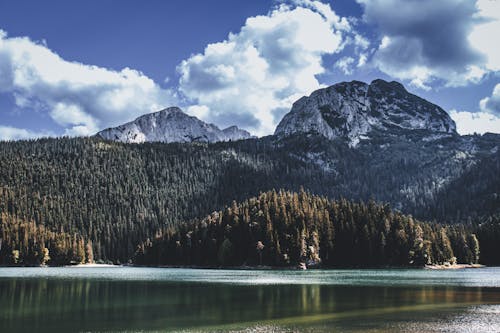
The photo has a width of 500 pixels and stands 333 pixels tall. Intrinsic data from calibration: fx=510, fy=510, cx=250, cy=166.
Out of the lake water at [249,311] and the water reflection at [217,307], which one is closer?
the lake water at [249,311]

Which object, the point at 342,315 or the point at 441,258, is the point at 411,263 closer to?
the point at 441,258

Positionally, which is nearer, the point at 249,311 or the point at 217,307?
the point at 249,311

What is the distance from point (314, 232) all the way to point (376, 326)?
149 m

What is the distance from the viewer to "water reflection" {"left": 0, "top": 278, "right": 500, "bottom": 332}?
150ft

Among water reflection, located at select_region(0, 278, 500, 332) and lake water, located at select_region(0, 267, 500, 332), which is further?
water reflection, located at select_region(0, 278, 500, 332)

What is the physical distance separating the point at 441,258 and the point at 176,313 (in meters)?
167

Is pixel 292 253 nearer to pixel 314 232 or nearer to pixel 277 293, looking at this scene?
pixel 314 232

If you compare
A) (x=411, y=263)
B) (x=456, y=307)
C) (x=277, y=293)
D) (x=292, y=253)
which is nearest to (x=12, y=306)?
(x=277, y=293)

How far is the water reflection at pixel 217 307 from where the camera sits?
1802 inches

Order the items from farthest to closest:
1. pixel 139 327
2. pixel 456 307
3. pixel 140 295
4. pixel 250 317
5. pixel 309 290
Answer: pixel 309 290 < pixel 140 295 < pixel 456 307 < pixel 250 317 < pixel 139 327

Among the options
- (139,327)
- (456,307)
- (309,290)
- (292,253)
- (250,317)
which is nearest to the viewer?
(139,327)

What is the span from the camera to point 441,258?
198 metres

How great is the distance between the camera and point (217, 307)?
58.7 m

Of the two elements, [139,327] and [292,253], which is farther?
[292,253]
